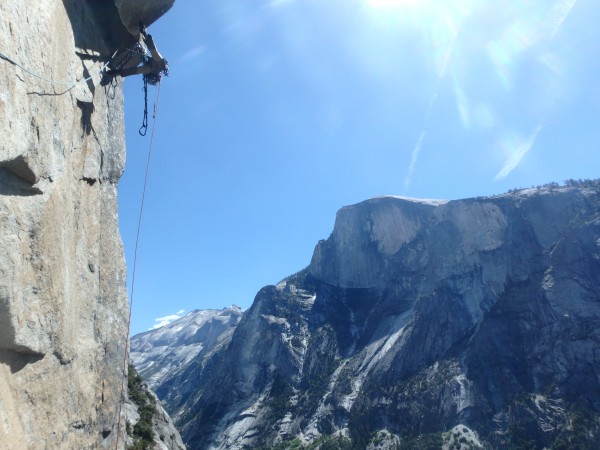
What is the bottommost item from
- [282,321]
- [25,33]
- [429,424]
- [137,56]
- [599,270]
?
[429,424]

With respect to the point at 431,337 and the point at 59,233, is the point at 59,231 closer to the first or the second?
the point at 59,233

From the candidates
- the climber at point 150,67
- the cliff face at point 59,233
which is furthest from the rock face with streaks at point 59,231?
the climber at point 150,67

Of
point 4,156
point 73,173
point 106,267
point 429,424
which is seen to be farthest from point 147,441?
point 429,424

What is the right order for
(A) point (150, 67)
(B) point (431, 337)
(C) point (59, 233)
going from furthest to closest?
(B) point (431, 337), (A) point (150, 67), (C) point (59, 233)

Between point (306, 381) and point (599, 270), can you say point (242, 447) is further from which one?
point (599, 270)

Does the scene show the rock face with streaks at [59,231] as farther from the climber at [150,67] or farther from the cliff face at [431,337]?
the cliff face at [431,337]

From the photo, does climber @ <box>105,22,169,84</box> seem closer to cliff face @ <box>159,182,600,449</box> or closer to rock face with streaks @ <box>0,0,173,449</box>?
rock face with streaks @ <box>0,0,173,449</box>

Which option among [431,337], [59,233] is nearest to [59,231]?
[59,233]
